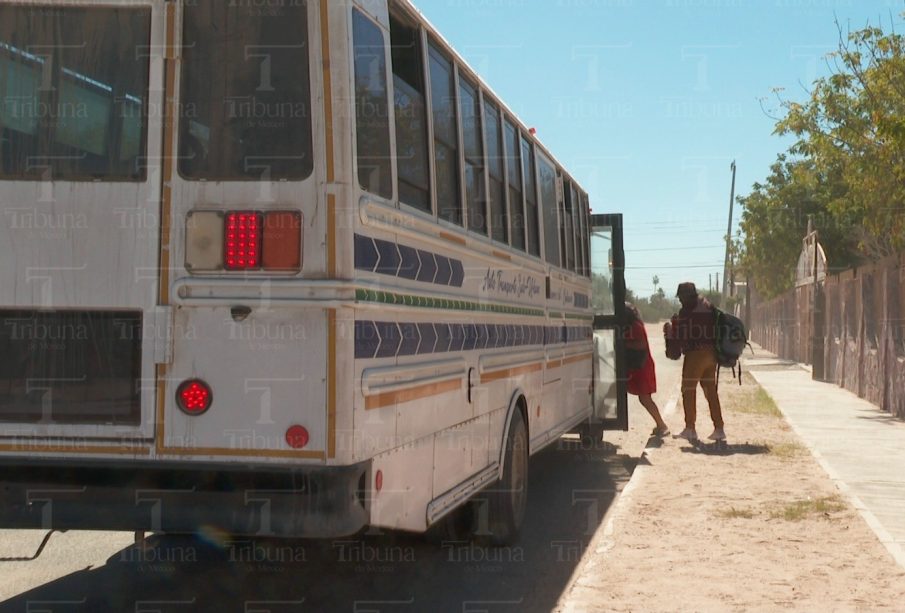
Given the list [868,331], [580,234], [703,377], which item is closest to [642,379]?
[703,377]

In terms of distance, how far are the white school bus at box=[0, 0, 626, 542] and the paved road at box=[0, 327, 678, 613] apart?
4.21 feet

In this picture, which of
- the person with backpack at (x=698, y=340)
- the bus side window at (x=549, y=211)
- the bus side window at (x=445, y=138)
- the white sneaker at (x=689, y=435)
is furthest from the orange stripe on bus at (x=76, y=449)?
the white sneaker at (x=689, y=435)

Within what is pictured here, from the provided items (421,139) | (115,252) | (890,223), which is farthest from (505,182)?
(890,223)

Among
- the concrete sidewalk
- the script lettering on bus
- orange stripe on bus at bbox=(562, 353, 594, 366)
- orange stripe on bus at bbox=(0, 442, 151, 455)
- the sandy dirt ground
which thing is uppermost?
the script lettering on bus

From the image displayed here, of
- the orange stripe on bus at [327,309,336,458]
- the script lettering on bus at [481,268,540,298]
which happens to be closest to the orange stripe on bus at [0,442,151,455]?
the orange stripe on bus at [327,309,336,458]

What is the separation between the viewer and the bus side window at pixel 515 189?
26.7 feet

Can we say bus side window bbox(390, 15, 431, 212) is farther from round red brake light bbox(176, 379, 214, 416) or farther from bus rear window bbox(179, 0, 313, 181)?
round red brake light bbox(176, 379, 214, 416)

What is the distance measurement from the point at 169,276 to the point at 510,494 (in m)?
3.59

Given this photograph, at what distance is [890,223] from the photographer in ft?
67.8

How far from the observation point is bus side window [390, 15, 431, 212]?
5.56 meters

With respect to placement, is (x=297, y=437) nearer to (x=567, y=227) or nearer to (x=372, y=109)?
(x=372, y=109)

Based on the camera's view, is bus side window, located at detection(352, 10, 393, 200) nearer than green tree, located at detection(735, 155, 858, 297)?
Yes

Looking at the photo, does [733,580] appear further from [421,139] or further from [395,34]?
[395,34]

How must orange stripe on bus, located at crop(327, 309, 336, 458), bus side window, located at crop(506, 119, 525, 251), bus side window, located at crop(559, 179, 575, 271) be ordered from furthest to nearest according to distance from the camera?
bus side window, located at crop(559, 179, 575, 271) < bus side window, located at crop(506, 119, 525, 251) < orange stripe on bus, located at crop(327, 309, 336, 458)
